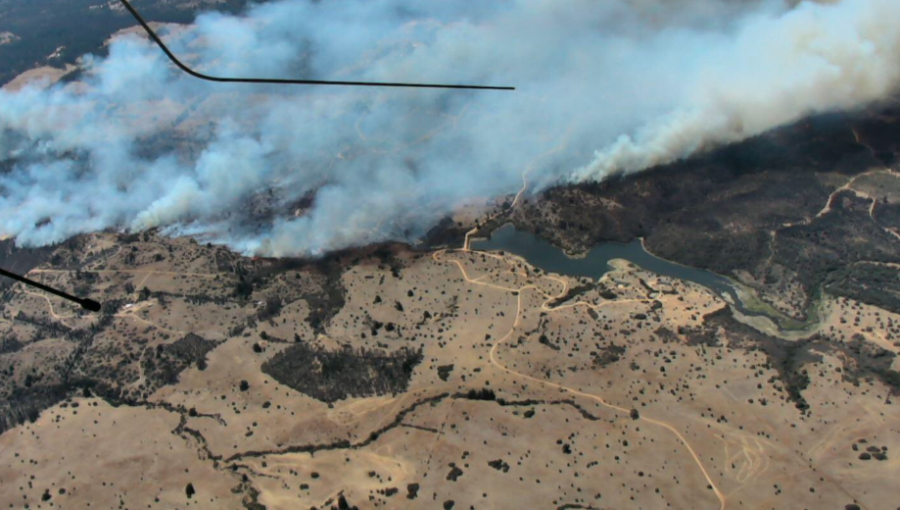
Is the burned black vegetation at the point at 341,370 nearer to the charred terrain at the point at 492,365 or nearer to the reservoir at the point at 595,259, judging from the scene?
the charred terrain at the point at 492,365

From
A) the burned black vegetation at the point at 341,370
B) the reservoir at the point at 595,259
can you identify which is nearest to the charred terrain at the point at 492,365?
the burned black vegetation at the point at 341,370

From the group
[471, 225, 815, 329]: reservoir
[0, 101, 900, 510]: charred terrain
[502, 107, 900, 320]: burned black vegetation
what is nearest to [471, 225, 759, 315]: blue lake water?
[471, 225, 815, 329]: reservoir

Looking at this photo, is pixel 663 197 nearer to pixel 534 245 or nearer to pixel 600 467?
pixel 534 245

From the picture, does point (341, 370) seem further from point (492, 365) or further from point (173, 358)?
point (173, 358)

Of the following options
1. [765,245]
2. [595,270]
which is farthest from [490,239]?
[765,245]

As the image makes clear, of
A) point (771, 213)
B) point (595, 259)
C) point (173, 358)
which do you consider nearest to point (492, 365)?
point (595, 259)
